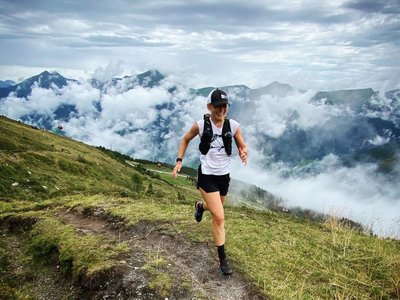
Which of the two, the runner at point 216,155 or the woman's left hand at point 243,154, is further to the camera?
the woman's left hand at point 243,154

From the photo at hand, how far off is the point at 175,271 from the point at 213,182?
231 centimetres

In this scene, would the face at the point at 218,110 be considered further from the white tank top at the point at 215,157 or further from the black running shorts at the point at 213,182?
the black running shorts at the point at 213,182

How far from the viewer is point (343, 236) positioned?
42.8ft

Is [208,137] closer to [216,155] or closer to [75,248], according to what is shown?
[216,155]

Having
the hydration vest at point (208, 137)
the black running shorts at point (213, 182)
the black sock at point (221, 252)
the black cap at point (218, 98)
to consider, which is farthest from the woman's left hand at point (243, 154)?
the black sock at point (221, 252)

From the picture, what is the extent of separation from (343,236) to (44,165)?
45.1 metres

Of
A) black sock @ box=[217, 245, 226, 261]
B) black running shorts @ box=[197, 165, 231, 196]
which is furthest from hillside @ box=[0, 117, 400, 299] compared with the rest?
black running shorts @ box=[197, 165, 231, 196]

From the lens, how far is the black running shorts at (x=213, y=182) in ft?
29.8

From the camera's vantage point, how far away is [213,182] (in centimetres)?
919

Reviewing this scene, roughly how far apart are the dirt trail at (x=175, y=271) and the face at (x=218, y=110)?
3.73m

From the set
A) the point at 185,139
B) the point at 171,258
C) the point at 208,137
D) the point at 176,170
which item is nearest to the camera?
the point at 208,137

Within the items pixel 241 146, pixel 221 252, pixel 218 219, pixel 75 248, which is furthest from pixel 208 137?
pixel 75 248

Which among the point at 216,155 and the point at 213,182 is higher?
the point at 216,155

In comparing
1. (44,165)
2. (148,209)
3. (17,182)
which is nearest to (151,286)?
(148,209)
